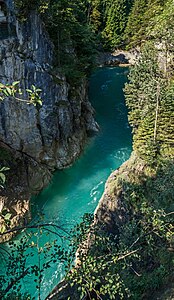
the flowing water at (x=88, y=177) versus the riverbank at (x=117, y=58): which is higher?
the riverbank at (x=117, y=58)

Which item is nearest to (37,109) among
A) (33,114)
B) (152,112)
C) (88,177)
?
(33,114)

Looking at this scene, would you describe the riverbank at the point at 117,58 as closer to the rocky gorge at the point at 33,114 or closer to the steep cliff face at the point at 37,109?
the steep cliff face at the point at 37,109

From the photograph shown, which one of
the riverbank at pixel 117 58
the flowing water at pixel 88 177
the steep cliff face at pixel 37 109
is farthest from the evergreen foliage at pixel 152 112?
the riverbank at pixel 117 58

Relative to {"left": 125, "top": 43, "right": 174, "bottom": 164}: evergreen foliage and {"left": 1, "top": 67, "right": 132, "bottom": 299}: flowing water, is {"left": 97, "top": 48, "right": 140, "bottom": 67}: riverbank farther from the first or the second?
{"left": 125, "top": 43, "right": 174, "bottom": 164}: evergreen foliage

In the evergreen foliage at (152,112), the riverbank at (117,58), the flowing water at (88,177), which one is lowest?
the flowing water at (88,177)

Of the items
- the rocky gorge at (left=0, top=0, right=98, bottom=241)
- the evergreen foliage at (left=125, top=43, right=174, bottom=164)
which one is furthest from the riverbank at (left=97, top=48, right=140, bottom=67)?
the rocky gorge at (left=0, top=0, right=98, bottom=241)

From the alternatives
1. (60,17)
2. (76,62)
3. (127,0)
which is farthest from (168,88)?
(127,0)

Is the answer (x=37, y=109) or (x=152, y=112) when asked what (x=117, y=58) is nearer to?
(x=152, y=112)
